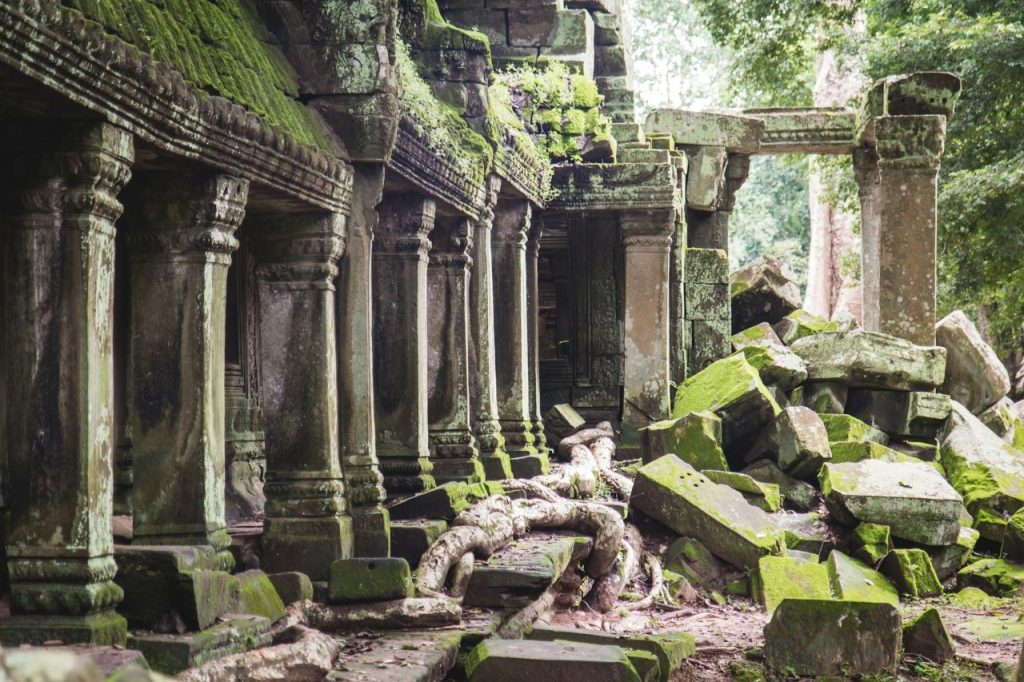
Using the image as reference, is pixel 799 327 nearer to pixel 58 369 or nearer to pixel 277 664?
pixel 277 664

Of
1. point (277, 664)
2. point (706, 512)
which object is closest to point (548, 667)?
point (277, 664)

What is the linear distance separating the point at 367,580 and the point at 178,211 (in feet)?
6.60

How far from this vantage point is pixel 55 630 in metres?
4.73

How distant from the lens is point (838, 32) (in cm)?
2033

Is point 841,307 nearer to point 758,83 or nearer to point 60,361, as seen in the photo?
point 758,83

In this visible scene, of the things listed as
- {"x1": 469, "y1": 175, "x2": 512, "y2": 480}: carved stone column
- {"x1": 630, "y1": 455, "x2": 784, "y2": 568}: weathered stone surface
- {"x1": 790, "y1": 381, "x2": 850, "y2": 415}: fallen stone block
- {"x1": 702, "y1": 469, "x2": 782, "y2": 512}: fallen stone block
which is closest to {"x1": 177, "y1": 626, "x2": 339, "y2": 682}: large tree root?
{"x1": 630, "y1": 455, "x2": 784, "y2": 568}: weathered stone surface

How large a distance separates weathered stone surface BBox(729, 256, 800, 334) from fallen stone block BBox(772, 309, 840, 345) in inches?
18.4

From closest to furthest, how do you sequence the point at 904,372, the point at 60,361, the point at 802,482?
1. the point at 60,361
2. the point at 802,482
3. the point at 904,372

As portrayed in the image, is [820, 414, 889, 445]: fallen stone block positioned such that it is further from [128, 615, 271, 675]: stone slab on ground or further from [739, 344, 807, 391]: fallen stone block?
[128, 615, 271, 675]: stone slab on ground

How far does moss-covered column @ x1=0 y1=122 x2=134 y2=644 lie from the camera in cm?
484

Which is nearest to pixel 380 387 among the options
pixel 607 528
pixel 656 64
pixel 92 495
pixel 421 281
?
pixel 421 281

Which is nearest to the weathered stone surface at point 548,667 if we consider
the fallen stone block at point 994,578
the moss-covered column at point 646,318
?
the fallen stone block at point 994,578

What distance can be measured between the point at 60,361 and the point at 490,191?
6.07 m

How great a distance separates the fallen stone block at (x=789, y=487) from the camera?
1218cm
